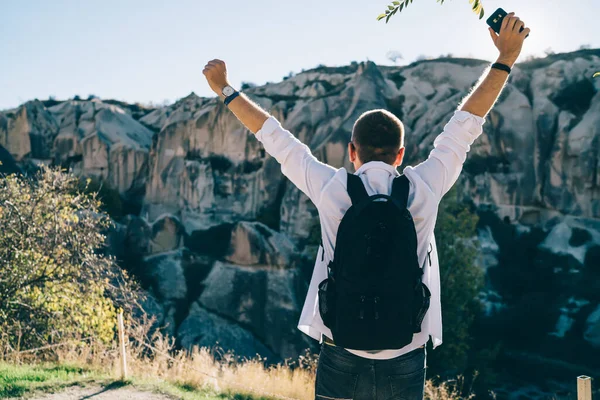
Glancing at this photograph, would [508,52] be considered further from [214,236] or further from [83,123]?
[83,123]

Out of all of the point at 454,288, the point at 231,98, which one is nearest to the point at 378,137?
the point at 231,98

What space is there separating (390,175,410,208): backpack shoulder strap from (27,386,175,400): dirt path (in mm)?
4587

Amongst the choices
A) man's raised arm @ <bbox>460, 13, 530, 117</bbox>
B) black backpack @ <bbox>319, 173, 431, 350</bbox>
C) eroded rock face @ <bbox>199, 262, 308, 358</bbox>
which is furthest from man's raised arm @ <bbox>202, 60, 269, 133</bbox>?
eroded rock face @ <bbox>199, 262, 308, 358</bbox>

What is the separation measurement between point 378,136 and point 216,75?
723mm

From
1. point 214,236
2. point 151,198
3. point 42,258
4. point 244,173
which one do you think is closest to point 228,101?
point 42,258

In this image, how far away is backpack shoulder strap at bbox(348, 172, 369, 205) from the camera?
183 cm

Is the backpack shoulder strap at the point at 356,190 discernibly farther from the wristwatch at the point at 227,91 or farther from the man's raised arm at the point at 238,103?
the wristwatch at the point at 227,91

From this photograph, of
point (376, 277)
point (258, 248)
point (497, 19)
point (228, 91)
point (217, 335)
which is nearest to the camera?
point (376, 277)

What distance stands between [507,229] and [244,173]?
574 inches

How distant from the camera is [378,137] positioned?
6.37 feet

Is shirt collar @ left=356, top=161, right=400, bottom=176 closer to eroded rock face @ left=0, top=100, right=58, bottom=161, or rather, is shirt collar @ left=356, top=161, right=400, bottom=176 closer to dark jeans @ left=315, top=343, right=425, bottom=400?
dark jeans @ left=315, top=343, right=425, bottom=400

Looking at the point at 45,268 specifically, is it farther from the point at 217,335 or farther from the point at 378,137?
the point at 217,335

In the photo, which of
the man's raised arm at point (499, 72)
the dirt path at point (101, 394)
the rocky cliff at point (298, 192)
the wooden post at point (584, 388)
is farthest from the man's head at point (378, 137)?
the rocky cliff at point (298, 192)

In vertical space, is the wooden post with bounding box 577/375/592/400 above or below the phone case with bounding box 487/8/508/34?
below
